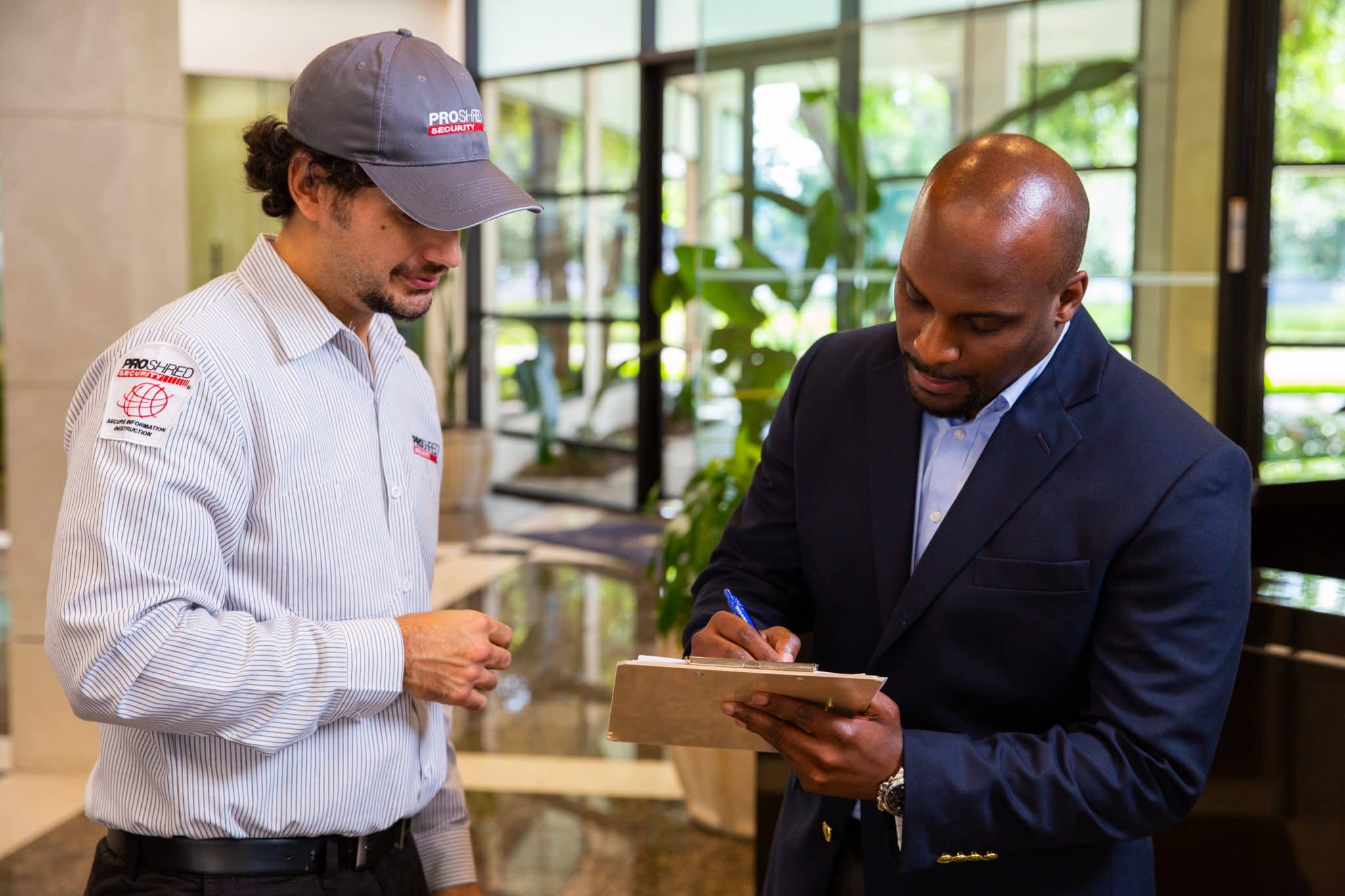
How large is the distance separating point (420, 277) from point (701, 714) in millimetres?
583

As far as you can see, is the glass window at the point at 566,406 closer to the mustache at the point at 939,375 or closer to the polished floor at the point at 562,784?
→ the polished floor at the point at 562,784

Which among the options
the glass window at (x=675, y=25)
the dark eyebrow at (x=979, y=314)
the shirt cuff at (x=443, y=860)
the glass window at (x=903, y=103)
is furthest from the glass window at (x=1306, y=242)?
the glass window at (x=675, y=25)

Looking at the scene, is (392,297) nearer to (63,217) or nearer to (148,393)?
(148,393)

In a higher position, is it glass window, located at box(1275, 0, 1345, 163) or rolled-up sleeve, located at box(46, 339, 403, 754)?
glass window, located at box(1275, 0, 1345, 163)

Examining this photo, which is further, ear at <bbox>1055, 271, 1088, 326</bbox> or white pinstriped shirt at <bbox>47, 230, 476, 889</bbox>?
ear at <bbox>1055, 271, 1088, 326</bbox>

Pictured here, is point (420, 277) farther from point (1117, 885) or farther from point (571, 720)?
point (571, 720)

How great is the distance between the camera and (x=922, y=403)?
1357 mm

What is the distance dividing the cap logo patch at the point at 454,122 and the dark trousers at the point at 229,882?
821 mm

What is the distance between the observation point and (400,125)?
1333 mm

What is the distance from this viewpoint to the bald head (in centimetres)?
127

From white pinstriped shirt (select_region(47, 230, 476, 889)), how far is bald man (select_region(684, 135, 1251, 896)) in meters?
0.39

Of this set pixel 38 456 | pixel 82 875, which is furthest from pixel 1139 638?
pixel 38 456

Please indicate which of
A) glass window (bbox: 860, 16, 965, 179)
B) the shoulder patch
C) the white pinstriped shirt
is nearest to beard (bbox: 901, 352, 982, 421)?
the white pinstriped shirt

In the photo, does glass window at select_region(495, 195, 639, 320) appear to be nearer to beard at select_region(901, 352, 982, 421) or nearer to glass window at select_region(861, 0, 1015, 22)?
glass window at select_region(861, 0, 1015, 22)
